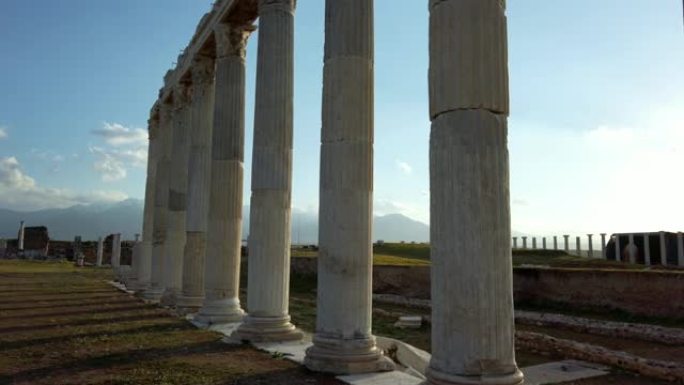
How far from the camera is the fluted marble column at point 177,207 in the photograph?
1069 inches

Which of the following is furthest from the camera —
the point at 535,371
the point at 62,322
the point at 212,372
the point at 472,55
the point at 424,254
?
the point at 424,254

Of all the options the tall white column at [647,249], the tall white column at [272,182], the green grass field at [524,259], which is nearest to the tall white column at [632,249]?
the tall white column at [647,249]

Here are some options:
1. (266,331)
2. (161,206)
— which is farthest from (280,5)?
(161,206)

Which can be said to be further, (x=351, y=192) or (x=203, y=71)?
(x=203, y=71)

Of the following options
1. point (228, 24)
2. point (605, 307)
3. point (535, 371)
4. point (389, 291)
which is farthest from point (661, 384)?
point (389, 291)

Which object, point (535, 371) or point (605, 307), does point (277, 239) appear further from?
point (605, 307)

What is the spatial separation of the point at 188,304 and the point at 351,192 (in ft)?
41.8

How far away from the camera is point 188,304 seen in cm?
2298

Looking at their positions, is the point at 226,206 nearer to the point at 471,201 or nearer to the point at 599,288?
the point at 471,201

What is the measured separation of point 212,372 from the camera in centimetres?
1220

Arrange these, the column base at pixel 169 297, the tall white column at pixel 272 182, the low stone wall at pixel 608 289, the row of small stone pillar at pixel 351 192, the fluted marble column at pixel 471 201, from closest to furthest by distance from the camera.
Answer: the fluted marble column at pixel 471 201, the row of small stone pillar at pixel 351 192, the tall white column at pixel 272 182, the low stone wall at pixel 608 289, the column base at pixel 169 297

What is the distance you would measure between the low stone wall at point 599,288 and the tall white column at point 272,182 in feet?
49.5

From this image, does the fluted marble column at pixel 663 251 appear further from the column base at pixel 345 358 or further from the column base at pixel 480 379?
the column base at pixel 480 379

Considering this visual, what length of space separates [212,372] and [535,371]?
795cm
